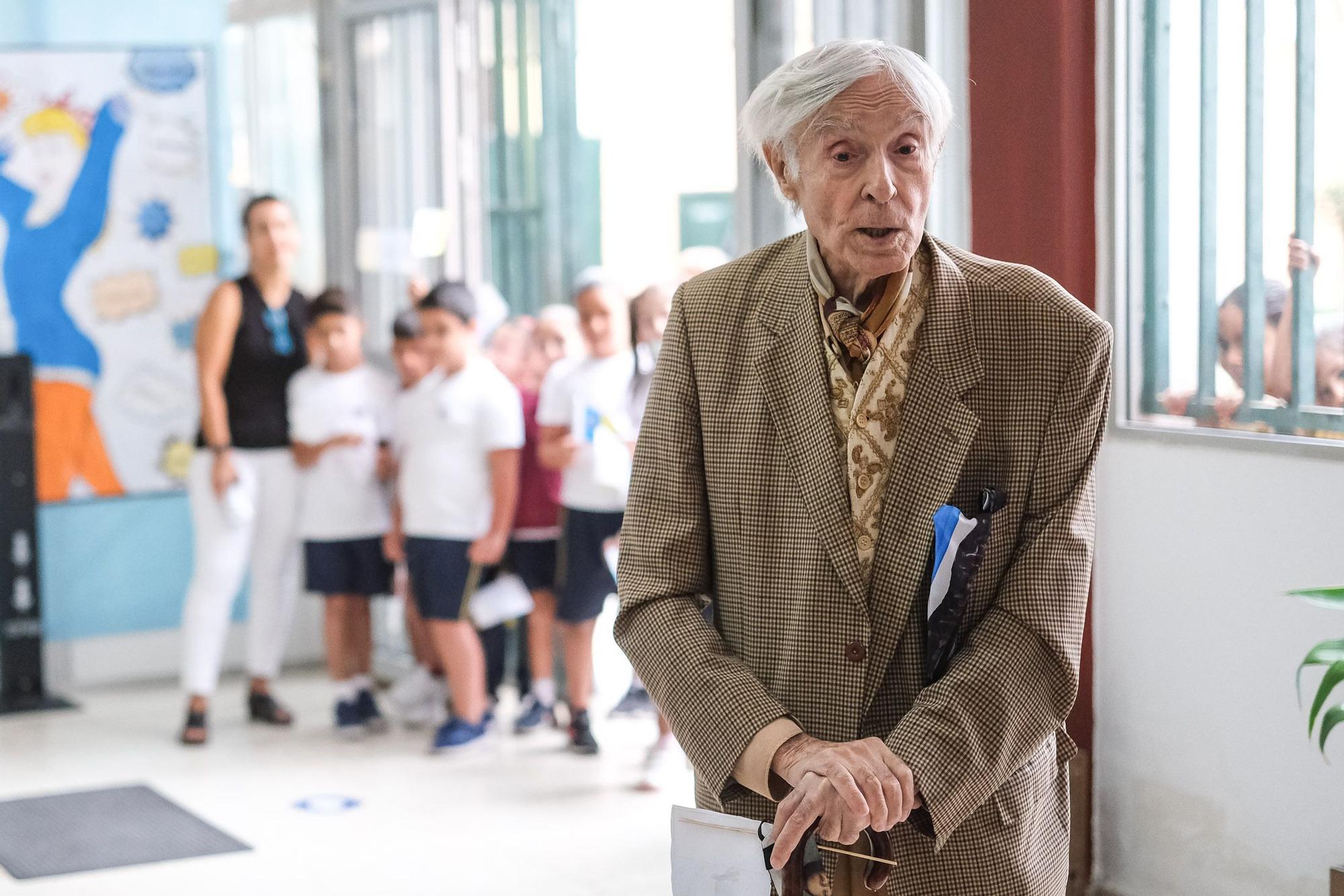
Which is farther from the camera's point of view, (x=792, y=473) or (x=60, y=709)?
(x=60, y=709)

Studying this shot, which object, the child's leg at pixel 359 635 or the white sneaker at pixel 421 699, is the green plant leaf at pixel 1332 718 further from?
the child's leg at pixel 359 635

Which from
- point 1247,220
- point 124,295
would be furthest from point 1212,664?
point 124,295

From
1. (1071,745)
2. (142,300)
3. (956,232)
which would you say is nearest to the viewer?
(1071,745)

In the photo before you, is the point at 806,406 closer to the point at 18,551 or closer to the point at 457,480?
the point at 457,480

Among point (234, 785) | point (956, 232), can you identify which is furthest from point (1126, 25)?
point (234, 785)

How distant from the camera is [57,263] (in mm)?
6051

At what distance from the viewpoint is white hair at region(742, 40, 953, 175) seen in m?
1.58

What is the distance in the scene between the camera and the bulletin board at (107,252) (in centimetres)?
600

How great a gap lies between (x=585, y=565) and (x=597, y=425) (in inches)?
16.6

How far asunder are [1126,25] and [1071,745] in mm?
1942

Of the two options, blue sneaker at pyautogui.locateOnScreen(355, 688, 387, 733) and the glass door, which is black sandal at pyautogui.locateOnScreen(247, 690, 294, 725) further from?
the glass door

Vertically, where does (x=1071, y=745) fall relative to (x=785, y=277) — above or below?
below

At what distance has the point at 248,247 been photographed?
5391mm

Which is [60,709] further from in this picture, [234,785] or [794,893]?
[794,893]
